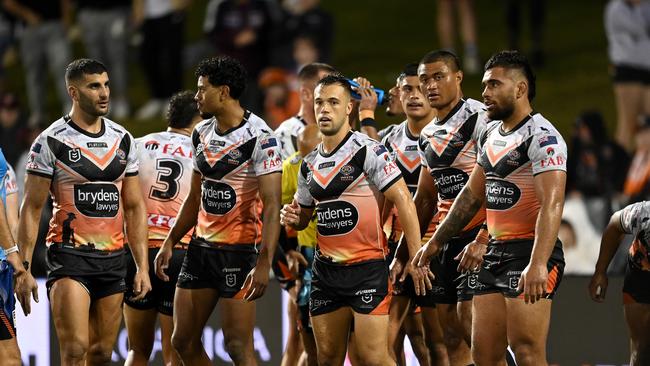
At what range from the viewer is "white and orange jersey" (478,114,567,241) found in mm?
8484

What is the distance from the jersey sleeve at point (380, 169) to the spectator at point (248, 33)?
7725 mm

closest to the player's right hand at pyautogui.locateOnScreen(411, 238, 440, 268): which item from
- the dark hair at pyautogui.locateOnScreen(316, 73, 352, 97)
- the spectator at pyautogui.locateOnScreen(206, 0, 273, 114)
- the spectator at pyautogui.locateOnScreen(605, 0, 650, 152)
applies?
the dark hair at pyautogui.locateOnScreen(316, 73, 352, 97)

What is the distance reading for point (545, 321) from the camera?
8.62m

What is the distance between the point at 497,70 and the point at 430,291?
6.58 ft

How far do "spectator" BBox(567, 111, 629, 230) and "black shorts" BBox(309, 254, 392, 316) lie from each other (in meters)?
5.58

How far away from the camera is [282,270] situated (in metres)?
11.0

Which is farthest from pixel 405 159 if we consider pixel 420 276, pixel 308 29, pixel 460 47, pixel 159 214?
pixel 460 47

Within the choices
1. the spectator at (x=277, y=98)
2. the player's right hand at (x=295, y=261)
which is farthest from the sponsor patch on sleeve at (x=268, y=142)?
the spectator at (x=277, y=98)

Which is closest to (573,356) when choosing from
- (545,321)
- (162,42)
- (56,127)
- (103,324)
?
(545,321)

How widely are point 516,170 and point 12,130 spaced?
8.88 metres

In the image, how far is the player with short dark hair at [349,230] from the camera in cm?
902

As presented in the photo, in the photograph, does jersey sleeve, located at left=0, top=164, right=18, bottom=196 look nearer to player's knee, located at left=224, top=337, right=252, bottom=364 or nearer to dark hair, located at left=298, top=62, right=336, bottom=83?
player's knee, located at left=224, top=337, right=252, bottom=364

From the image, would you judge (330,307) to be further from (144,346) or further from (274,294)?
(274,294)

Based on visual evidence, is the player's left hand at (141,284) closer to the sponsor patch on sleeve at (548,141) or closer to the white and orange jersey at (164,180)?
the white and orange jersey at (164,180)
